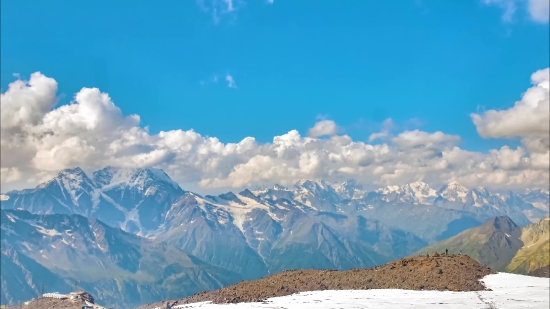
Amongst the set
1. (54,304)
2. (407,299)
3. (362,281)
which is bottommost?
(407,299)

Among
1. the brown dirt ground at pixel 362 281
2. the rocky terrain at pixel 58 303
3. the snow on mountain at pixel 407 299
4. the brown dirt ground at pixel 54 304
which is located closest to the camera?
the snow on mountain at pixel 407 299

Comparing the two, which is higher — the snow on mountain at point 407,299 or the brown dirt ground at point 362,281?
the brown dirt ground at point 362,281

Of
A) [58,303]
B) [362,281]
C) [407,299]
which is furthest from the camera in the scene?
[58,303]

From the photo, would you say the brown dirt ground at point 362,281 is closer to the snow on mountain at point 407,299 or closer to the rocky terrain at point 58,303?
the snow on mountain at point 407,299

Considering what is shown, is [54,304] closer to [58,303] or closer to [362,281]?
[58,303]

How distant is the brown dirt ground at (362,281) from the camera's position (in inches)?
2100

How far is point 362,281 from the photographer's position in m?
60.0

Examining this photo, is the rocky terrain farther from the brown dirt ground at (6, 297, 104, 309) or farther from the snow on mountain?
the snow on mountain

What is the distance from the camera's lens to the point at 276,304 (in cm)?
4594

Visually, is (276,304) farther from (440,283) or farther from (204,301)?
(440,283)

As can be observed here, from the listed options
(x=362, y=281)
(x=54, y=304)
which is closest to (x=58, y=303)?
(x=54, y=304)

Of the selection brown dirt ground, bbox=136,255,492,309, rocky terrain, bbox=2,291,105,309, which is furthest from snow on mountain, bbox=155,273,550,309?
Answer: rocky terrain, bbox=2,291,105,309

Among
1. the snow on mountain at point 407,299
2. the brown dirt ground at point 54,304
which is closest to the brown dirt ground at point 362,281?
the snow on mountain at point 407,299

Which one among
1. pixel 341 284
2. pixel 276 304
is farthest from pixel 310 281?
pixel 276 304
